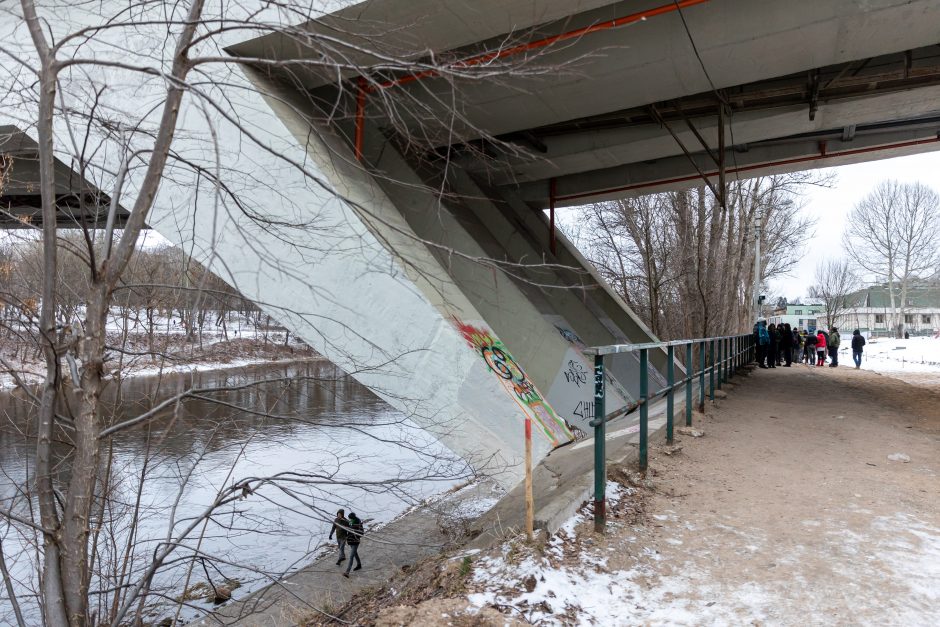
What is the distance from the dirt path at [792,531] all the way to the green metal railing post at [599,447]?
175 mm

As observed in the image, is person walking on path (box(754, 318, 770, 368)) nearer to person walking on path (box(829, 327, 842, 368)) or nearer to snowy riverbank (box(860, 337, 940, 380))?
person walking on path (box(829, 327, 842, 368))

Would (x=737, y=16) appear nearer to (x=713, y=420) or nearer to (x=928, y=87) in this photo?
(x=928, y=87)

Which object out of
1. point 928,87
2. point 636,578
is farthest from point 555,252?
point 636,578

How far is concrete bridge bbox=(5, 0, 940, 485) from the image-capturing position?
5715 millimetres

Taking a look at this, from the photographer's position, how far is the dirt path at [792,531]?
3.02 metres

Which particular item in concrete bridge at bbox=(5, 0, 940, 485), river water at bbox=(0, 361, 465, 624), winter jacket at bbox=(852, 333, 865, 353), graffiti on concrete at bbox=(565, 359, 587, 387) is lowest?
river water at bbox=(0, 361, 465, 624)

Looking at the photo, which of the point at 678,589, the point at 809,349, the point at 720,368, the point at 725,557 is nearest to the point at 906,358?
the point at 809,349

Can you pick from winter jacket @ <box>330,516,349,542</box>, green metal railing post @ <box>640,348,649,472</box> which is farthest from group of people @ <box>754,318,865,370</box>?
winter jacket @ <box>330,516,349,542</box>

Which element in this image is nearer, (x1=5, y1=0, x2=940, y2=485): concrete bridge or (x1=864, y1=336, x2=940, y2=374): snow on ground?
(x1=5, y1=0, x2=940, y2=485): concrete bridge

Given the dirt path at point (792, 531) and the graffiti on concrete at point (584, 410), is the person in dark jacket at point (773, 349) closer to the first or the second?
the graffiti on concrete at point (584, 410)

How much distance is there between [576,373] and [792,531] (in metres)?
6.27

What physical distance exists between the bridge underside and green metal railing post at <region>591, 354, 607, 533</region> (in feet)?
2.58

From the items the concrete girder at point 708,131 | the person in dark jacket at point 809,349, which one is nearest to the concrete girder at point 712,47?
the concrete girder at point 708,131

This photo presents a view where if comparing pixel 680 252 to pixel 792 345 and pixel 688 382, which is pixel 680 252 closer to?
pixel 792 345
